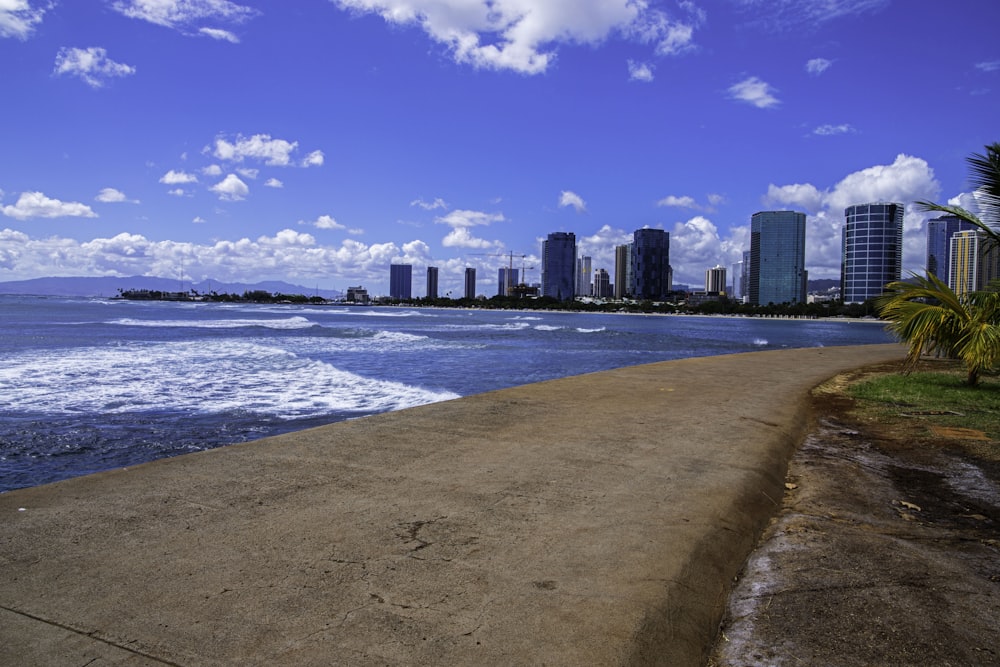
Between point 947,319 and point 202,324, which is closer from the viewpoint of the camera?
point 947,319

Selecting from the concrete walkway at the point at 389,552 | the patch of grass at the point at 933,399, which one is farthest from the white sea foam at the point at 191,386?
the patch of grass at the point at 933,399

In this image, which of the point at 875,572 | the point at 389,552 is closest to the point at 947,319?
the point at 875,572

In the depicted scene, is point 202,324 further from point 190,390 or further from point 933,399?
point 933,399

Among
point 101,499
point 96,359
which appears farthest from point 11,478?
point 96,359

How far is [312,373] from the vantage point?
16359 millimetres

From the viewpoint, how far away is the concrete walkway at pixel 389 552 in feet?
7.72

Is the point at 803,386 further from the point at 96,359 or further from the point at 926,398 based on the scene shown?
the point at 96,359

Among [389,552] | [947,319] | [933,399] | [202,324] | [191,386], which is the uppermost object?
[947,319]

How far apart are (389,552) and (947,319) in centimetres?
987

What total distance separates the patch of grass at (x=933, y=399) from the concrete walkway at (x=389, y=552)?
306cm

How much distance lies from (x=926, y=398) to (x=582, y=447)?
254 inches

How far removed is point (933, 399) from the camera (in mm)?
9062

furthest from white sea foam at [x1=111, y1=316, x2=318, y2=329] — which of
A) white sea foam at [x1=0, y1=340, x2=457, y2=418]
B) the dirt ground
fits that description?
the dirt ground

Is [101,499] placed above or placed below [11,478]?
above
